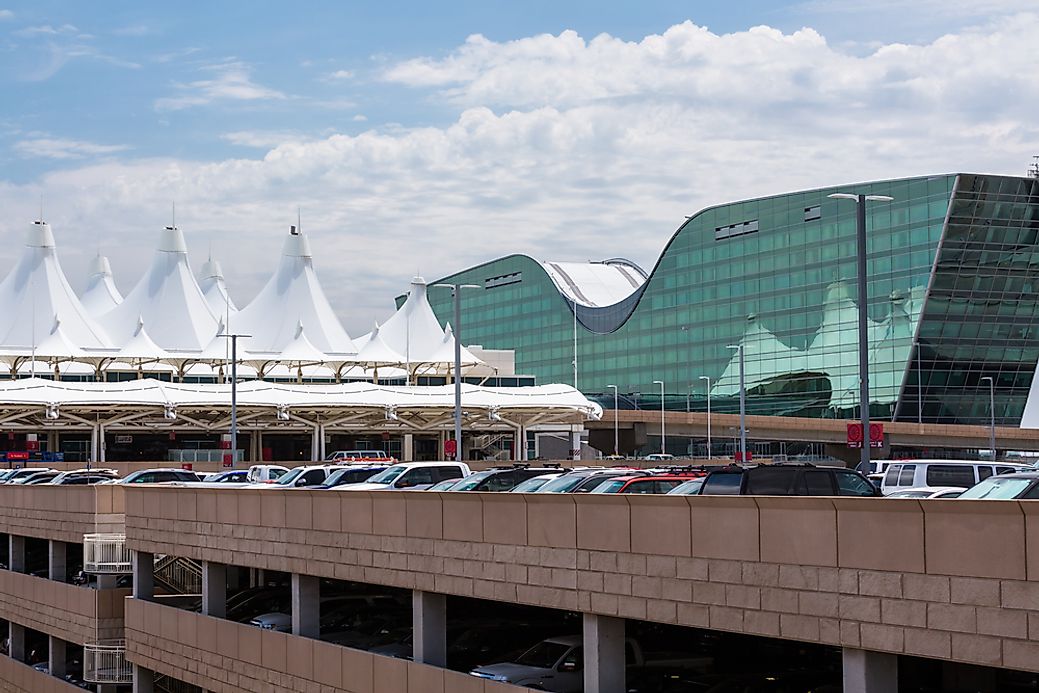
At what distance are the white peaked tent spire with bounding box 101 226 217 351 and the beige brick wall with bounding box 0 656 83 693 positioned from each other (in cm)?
7447

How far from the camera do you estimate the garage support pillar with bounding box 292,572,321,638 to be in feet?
78.5

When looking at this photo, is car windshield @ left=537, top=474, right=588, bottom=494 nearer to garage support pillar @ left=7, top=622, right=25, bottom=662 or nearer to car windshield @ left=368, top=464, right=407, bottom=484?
car windshield @ left=368, top=464, right=407, bottom=484

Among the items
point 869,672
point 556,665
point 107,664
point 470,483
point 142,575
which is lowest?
point 107,664

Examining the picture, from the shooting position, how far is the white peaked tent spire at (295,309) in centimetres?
11531

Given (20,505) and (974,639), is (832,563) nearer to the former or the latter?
(974,639)

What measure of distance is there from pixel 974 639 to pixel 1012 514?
116 cm

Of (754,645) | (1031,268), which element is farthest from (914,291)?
(754,645)

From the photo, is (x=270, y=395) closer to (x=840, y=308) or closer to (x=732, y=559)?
(x=840, y=308)

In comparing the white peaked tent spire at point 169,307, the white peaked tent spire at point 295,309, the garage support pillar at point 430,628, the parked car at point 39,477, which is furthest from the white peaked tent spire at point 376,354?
the garage support pillar at point 430,628

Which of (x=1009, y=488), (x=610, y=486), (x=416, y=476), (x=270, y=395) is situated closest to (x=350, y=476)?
(x=416, y=476)

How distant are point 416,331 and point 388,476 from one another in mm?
88429

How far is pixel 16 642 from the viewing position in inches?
1563

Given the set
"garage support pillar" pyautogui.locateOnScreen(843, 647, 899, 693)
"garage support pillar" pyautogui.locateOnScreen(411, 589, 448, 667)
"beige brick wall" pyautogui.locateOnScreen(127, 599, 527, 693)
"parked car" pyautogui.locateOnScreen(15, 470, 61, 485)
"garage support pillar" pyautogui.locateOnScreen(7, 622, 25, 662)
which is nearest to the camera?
"garage support pillar" pyautogui.locateOnScreen(843, 647, 899, 693)

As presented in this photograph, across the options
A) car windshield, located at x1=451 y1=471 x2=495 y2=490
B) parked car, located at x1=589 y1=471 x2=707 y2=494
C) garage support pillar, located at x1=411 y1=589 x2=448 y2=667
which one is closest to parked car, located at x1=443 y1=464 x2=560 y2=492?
car windshield, located at x1=451 y1=471 x2=495 y2=490
